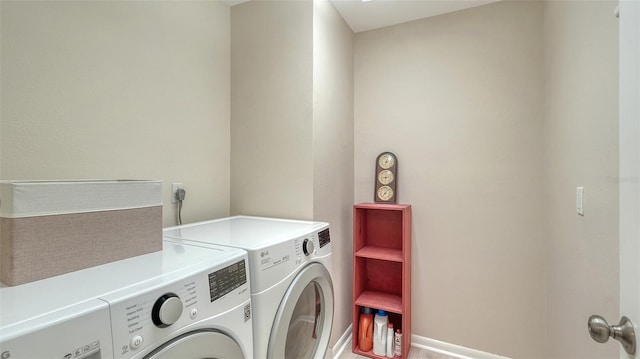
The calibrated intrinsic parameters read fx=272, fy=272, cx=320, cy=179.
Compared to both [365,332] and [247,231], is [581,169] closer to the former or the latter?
[247,231]

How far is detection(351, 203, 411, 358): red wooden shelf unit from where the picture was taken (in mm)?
1847

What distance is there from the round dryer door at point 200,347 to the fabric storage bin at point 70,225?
33 centimetres

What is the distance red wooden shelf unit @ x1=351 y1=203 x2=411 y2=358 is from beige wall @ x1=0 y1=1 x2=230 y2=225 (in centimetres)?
102

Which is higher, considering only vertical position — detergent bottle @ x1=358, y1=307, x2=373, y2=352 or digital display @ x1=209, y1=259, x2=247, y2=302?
digital display @ x1=209, y1=259, x2=247, y2=302

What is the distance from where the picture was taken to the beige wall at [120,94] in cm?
97

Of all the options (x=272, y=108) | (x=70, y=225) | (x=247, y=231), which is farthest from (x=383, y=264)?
(x=70, y=225)

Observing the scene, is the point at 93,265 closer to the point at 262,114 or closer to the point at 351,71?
the point at 262,114

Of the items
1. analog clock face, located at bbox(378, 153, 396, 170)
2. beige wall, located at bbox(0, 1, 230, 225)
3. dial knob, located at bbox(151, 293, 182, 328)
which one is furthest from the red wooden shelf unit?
dial knob, located at bbox(151, 293, 182, 328)

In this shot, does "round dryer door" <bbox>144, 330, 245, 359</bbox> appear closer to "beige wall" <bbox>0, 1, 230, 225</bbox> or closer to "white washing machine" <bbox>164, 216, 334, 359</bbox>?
"white washing machine" <bbox>164, 216, 334, 359</bbox>

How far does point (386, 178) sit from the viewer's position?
203 centimetres

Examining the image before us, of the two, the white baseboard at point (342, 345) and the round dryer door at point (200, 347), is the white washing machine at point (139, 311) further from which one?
the white baseboard at point (342, 345)

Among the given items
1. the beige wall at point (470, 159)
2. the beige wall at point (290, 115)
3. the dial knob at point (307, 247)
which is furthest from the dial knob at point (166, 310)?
the beige wall at point (470, 159)

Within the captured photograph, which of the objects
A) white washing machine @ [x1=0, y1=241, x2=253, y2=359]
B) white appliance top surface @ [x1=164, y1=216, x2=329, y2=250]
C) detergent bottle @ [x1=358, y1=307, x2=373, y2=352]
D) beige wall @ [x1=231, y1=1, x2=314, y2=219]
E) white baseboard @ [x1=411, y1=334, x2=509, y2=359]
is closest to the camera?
white washing machine @ [x1=0, y1=241, x2=253, y2=359]

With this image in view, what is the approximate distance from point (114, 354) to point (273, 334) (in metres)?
0.52
